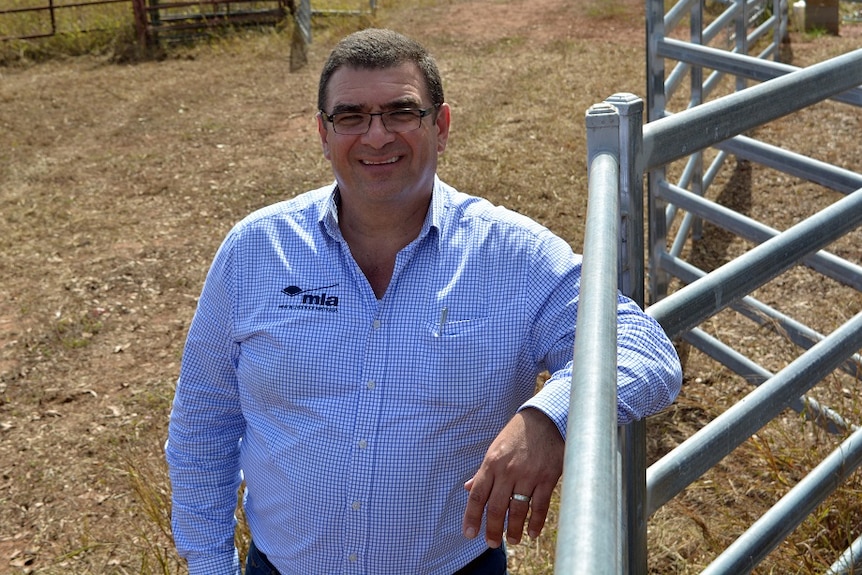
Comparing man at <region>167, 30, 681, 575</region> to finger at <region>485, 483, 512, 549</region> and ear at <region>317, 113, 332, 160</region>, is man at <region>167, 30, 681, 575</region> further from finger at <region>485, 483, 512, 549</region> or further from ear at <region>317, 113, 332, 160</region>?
finger at <region>485, 483, 512, 549</region>

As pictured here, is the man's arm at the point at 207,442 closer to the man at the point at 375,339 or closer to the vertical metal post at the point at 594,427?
the man at the point at 375,339

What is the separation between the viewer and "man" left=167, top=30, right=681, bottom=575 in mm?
2158

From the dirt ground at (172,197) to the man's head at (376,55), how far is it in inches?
55.4

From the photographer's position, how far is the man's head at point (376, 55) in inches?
91.0

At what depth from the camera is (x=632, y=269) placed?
5.57ft

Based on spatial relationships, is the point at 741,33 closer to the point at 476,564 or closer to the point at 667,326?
the point at 476,564

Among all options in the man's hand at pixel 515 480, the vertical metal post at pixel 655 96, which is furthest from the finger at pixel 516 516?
the vertical metal post at pixel 655 96

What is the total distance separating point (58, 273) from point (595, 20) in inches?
272

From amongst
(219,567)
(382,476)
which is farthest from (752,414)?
(219,567)

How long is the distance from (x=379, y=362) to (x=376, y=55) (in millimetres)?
676

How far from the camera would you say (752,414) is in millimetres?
1985

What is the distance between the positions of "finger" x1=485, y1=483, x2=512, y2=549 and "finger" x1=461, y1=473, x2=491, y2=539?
0.01m

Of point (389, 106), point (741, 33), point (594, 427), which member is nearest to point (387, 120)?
point (389, 106)

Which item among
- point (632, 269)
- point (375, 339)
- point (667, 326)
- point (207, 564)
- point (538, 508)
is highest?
point (632, 269)
